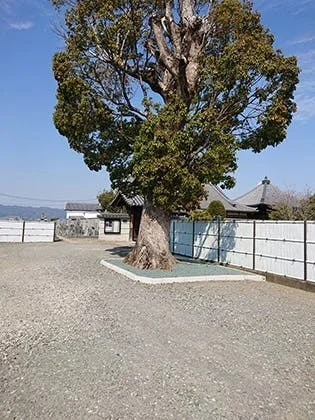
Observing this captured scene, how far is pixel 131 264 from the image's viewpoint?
13.1 meters

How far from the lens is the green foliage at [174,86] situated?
37.3 feet

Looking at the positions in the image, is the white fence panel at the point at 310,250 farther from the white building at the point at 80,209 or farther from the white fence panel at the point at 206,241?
the white building at the point at 80,209

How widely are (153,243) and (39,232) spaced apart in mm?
17263

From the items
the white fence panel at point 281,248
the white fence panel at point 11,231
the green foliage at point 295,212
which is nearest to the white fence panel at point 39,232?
the white fence panel at point 11,231

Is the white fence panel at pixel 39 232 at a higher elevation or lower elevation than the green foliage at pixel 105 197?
lower

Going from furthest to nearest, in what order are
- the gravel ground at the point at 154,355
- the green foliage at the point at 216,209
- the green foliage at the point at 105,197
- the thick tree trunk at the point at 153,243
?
the green foliage at the point at 105,197
the green foliage at the point at 216,209
the thick tree trunk at the point at 153,243
the gravel ground at the point at 154,355

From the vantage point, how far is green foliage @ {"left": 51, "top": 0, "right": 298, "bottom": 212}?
447 inches

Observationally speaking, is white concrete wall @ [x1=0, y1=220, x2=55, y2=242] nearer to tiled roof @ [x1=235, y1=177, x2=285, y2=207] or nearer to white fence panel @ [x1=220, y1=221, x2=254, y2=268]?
tiled roof @ [x1=235, y1=177, x2=285, y2=207]

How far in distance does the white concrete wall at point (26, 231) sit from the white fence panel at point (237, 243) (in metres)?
17.0

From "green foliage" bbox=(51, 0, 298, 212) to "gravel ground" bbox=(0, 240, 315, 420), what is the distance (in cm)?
432

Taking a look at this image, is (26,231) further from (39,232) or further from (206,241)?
(206,241)

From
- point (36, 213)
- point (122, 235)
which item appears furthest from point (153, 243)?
point (36, 213)

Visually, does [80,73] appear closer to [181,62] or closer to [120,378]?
[181,62]

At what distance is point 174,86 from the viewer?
1308cm
